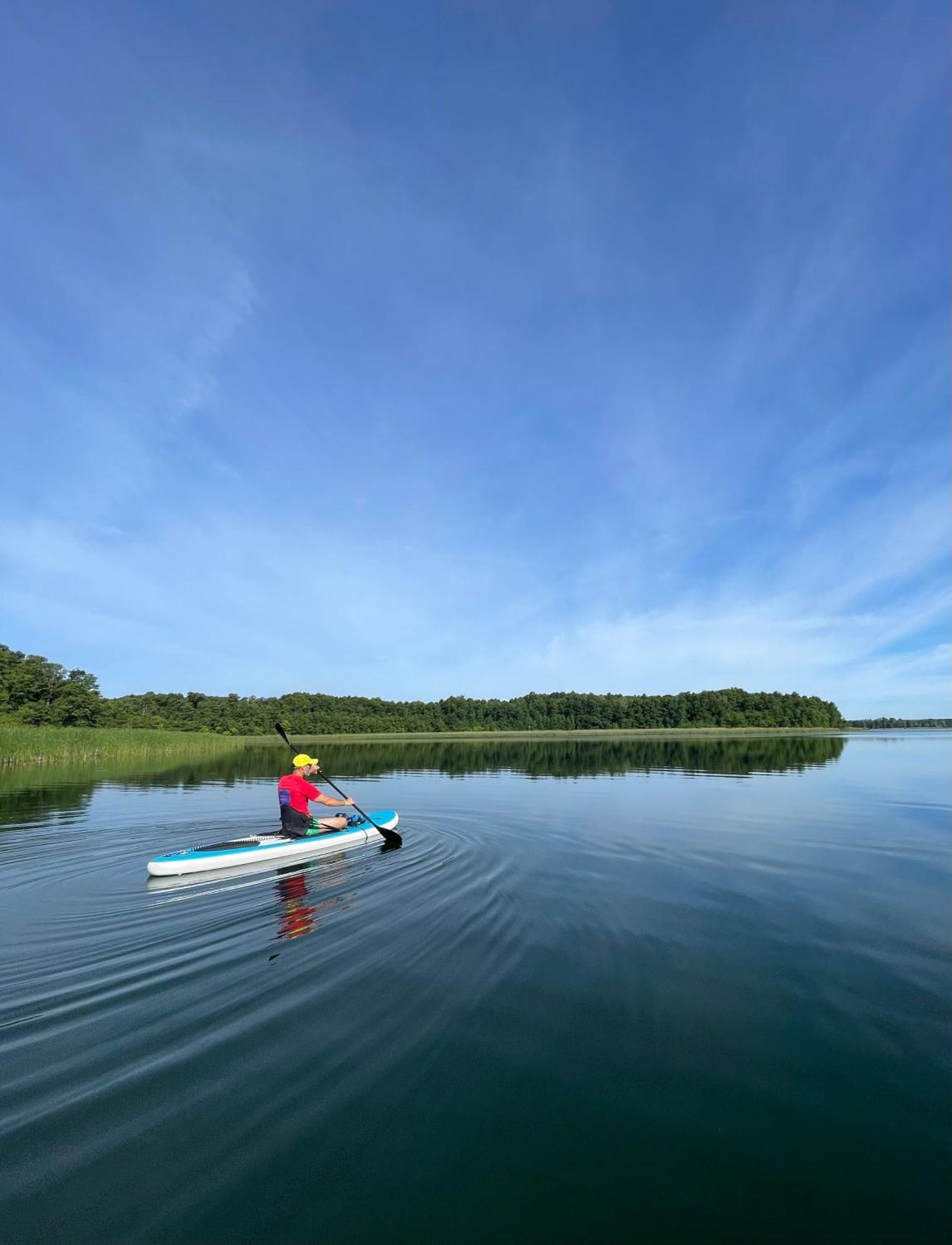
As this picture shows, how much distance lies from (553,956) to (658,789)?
1683 cm

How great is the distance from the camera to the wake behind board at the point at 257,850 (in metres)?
10.7

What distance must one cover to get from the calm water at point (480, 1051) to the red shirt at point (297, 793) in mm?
1853

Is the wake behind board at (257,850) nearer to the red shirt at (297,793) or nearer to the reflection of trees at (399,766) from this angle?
the red shirt at (297,793)

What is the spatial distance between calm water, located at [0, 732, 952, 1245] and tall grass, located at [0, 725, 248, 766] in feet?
86.8

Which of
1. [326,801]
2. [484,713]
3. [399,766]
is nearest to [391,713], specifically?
[484,713]

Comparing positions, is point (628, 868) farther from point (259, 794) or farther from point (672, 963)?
point (259, 794)

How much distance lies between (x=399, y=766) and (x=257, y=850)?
27.4 m

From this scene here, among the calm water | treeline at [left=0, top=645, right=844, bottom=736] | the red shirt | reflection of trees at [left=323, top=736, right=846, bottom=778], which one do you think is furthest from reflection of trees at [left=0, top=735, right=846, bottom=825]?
treeline at [left=0, top=645, right=844, bottom=736]

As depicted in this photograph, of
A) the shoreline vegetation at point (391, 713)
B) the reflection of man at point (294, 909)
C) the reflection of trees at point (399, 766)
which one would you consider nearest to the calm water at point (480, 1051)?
the reflection of man at point (294, 909)

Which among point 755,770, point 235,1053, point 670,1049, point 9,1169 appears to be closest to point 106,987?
point 235,1053

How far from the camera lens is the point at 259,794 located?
931 inches

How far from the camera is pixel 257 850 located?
38.3ft

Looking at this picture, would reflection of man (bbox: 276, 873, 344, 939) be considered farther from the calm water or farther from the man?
the man

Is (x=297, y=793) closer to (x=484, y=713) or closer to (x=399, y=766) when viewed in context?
(x=399, y=766)
